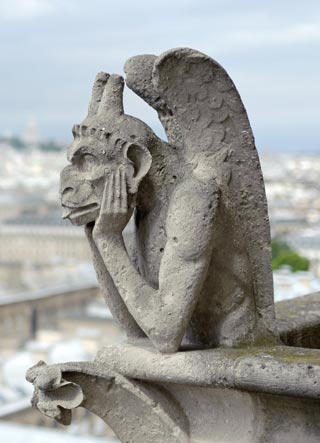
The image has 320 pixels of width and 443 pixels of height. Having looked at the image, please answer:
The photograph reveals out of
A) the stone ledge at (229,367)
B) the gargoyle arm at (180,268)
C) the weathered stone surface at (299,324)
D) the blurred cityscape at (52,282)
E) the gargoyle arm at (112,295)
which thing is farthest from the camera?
the blurred cityscape at (52,282)

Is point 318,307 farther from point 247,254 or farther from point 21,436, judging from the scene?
point 21,436

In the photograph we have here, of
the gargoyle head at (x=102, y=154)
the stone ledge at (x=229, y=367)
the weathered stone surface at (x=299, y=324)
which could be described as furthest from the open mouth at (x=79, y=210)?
the weathered stone surface at (x=299, y=324)

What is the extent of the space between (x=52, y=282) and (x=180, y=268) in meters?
27.0

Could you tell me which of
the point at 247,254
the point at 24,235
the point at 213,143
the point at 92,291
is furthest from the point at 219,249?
the point at 24,235

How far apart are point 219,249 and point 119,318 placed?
0.29 m

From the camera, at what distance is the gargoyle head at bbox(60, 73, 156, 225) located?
232 cm

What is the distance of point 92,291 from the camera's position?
944 inches

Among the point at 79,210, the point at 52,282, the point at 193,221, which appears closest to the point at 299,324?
the point at 193,221

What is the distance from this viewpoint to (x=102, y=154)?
2.33m

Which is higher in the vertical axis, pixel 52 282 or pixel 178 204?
pixel 178 204

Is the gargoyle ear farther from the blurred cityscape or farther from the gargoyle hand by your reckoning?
the blurred cityscape

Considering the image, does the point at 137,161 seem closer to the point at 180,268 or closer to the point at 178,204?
the point at 178,204

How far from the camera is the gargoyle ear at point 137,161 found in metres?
2.32

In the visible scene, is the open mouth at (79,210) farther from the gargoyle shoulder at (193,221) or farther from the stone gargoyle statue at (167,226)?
the gargoyle shoulder at (193,221)
